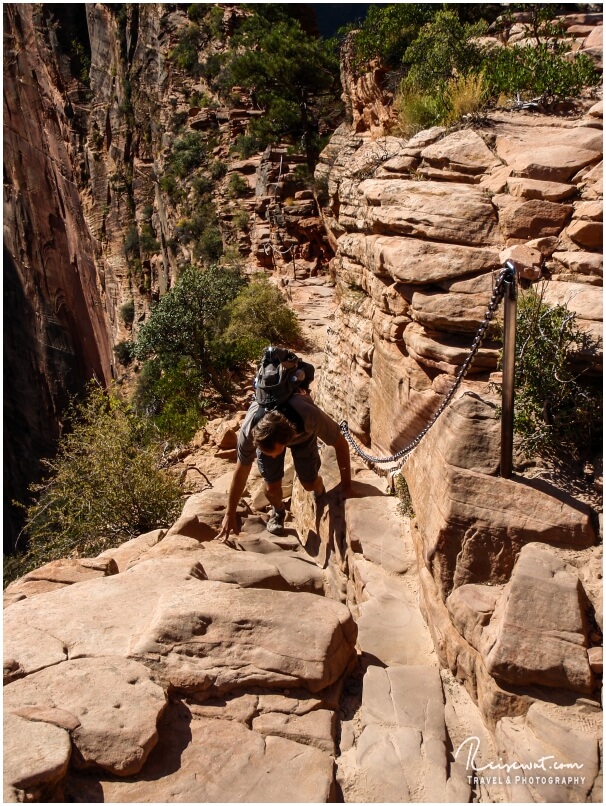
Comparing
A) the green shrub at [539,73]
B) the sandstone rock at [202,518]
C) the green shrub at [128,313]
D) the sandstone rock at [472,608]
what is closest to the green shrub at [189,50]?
the green shrub at [128,313]

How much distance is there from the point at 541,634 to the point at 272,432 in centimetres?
254

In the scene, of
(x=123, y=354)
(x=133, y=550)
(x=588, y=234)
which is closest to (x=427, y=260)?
(x=588, y=234)

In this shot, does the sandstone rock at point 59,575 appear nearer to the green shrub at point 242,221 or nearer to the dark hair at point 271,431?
the dark hair at point 271,431

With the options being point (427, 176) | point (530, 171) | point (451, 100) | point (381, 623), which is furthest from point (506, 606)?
point (451, 100)

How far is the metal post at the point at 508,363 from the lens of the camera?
329 cm

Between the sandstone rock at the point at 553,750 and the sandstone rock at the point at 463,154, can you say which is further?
the sandstone rock at the point at 463,154

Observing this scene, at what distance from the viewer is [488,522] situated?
11.5 feet

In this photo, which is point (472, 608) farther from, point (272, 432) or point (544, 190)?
point (544, 190)

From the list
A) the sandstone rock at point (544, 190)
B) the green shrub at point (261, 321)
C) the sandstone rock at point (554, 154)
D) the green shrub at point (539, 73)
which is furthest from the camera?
the green shrub at point (261, 321)

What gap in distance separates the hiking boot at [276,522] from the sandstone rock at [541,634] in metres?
3.01

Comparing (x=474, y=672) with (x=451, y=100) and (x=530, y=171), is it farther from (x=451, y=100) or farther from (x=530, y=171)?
(x=451, y=100)

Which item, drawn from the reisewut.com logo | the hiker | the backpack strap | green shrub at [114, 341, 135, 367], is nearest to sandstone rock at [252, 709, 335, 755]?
the reisewut.com logo

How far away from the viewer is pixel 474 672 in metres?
3.24

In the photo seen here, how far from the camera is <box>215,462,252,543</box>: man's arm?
512cm
